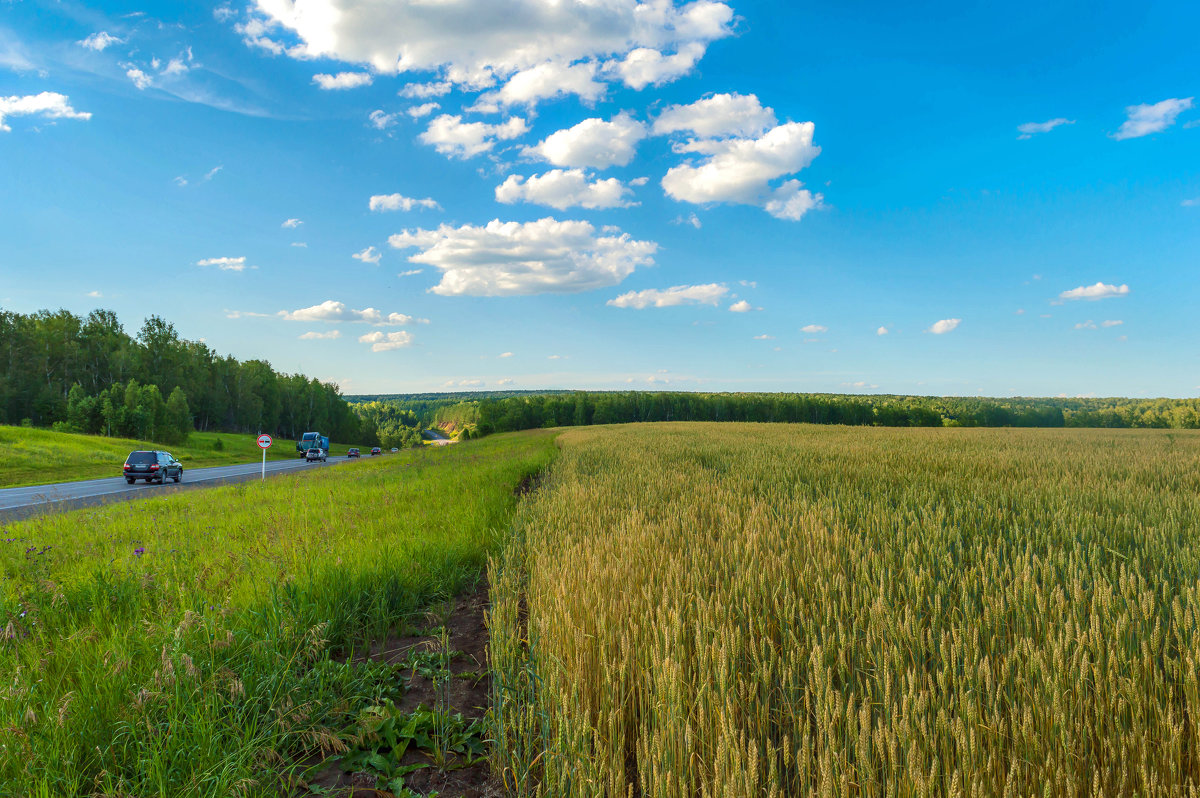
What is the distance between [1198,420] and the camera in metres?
70.1

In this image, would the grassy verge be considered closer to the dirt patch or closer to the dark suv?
the dirt patch

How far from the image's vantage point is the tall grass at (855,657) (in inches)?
69.8

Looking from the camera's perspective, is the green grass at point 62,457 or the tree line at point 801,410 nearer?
the green grass at point 62,457

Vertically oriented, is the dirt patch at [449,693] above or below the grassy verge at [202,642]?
below

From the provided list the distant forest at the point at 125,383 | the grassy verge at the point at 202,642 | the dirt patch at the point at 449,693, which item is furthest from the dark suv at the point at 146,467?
the distant forest at the point at 125,383

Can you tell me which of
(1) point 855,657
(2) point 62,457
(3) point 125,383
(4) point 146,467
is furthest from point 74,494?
(3) point 125,383

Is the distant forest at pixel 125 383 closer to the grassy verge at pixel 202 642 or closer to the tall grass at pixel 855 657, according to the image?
the grassy verge at pixel 202 642

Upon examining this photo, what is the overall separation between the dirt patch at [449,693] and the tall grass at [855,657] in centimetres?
29

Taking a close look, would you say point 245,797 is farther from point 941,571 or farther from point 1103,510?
point 1103,510

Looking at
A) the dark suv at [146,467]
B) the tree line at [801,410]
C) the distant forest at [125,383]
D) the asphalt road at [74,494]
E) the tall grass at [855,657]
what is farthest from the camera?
the tree line at [801,410]

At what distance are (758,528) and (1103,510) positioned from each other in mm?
4066

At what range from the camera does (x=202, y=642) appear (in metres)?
Answer: 3.36

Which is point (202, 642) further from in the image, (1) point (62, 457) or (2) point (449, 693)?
(1) point (62, 457)

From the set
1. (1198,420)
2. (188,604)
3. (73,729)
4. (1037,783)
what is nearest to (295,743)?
(73,729)
